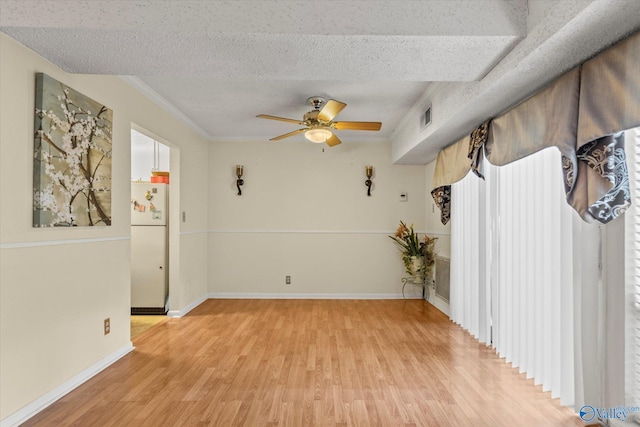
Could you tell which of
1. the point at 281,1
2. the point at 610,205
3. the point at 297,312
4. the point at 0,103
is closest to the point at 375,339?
the point at 297,312

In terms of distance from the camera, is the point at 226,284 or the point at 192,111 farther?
the point at 226,284

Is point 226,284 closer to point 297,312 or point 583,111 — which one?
point 297,312

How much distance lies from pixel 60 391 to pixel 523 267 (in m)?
3.28

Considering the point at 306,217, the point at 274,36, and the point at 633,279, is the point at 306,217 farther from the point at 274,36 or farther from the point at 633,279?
the point at 633,279

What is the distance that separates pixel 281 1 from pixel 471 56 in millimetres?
1080

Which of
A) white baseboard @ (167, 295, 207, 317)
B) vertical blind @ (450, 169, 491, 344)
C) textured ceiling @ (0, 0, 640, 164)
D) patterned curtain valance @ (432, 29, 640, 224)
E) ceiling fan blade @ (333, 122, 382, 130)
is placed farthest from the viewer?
white baseboard @ (167, 295, 207, 317)

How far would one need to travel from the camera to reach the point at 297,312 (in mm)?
4590

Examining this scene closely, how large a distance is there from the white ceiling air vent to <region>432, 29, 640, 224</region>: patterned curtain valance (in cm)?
120

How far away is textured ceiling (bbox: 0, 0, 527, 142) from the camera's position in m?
1.80

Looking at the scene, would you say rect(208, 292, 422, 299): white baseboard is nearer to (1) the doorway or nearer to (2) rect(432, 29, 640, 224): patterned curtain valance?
(1) the doorway

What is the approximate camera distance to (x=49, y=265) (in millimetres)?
2277

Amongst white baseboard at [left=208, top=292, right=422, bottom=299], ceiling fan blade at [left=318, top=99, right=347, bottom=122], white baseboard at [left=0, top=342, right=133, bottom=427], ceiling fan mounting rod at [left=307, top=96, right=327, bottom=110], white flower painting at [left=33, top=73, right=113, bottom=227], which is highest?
ceiling fan mounting rod at [left=307, top=96, right=327, bottom=110]

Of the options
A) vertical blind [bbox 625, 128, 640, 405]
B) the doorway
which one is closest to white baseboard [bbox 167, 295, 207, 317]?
the doorway

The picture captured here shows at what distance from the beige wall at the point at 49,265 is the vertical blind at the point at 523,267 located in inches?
124
